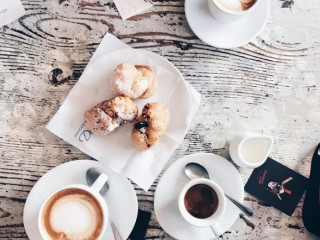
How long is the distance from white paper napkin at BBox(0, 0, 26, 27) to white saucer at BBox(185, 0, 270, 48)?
494 mm

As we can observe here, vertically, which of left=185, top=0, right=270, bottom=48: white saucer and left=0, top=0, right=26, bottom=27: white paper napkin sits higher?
left=185, top=0, right=270, bottom=48: white saucer

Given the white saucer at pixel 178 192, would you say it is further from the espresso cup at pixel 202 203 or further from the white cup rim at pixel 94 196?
the white cup rim at pixel 94 196

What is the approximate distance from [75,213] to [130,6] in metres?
0.63

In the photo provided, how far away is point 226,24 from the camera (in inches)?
53.5

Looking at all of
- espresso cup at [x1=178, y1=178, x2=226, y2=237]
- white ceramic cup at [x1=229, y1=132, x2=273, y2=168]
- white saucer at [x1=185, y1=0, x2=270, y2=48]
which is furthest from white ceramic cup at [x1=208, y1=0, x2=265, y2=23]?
espresso cup at [x1=178, y1=178, x2=226, y2=237]

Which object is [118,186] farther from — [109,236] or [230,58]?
[230,58]

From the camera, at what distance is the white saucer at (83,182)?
1.30 metres

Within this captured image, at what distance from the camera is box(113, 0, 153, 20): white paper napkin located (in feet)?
4.59

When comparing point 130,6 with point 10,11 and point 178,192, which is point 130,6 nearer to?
point 10,11

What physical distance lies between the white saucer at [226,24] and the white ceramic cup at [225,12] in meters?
0.04

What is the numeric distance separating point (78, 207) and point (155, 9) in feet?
2.05

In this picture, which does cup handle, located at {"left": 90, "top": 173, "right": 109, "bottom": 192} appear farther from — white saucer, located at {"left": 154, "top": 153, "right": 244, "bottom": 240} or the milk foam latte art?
white saucer, located at {"left": 154, "top": 153, "right": 244, "bottom": 240}

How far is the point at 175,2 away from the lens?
141 centimetres

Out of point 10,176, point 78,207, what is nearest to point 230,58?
point 78,207
